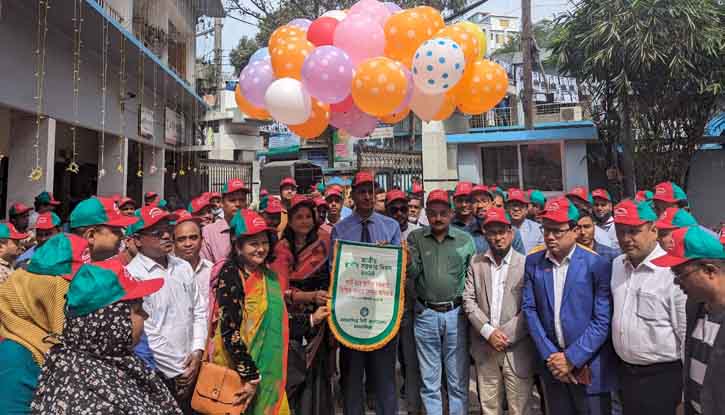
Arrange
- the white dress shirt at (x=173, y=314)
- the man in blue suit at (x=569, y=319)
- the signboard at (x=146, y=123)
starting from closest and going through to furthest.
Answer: the white dress shirt at (x=173, y=314) < the man in blue suit at (x=569, y=319) < the signboard at (x=146, y=123)

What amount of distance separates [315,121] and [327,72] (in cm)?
97

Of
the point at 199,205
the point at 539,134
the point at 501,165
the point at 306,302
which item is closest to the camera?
the point at 306,302

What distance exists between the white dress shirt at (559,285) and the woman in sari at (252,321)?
177 cm

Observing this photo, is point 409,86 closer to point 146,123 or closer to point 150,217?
point 150,217

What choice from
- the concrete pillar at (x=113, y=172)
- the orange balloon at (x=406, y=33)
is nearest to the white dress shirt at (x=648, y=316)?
the orange balloon at (x=406, y=33)

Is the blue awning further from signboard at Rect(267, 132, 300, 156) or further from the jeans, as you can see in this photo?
signboard at Rect(267, 132, 300, 156)

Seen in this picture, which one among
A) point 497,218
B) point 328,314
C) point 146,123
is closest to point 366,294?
point 328,314

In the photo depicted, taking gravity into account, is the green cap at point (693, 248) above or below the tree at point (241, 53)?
below

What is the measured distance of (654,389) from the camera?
8.64ft

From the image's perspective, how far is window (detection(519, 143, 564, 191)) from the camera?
45.2 ft

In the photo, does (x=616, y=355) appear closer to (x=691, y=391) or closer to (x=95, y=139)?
(x=691, y=391)

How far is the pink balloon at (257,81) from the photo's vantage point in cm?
457

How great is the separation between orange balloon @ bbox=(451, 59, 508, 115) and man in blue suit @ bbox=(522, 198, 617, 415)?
5.10ft

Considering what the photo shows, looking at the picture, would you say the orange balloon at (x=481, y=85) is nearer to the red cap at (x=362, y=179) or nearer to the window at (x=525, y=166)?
the red cap at (x=362, y=179)
